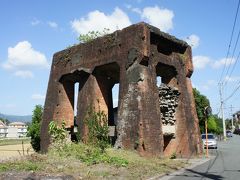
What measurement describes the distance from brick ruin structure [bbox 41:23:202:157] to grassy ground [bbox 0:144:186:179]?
185 centimetres

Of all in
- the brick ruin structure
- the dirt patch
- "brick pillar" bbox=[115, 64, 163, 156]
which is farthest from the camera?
the brick ruin structure

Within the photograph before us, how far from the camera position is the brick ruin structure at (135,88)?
17.8 m

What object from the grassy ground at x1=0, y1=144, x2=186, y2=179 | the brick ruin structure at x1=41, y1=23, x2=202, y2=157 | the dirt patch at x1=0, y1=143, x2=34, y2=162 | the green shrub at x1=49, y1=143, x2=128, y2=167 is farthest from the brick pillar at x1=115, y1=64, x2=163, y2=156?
the dirt patch at x1=0, y1=143, x2=34, y2=162

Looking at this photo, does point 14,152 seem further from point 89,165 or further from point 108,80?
point 89,165

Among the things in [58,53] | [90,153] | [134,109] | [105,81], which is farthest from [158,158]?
[58,53]

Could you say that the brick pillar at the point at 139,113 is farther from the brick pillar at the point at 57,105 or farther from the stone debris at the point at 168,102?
the brick pillar at the point at 57,105

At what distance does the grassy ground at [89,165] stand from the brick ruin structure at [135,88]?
185 centimetres

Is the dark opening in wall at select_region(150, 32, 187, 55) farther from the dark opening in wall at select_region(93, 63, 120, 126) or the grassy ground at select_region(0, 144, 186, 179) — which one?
the grassy ground at select_region(0, 144, 186, 179)

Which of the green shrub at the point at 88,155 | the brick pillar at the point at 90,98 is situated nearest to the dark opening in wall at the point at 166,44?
the brick pillar at the point at 90,98

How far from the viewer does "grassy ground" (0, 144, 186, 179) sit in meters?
11.7

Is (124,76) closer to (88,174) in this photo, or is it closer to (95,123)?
(95,123)

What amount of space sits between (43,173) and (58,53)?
1421 centimetres

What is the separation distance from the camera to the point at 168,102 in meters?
21.6

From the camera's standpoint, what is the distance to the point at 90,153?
15.1m
